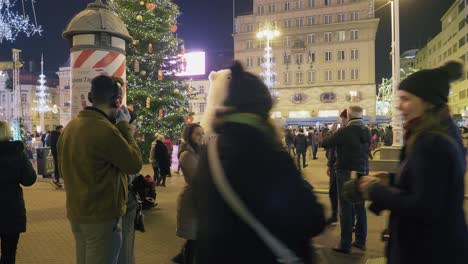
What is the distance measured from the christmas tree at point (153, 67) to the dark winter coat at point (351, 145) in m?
14.2

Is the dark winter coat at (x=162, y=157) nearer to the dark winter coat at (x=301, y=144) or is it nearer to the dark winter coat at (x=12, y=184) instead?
the dark winter coat at (x=12, y=184)

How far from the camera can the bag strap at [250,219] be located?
5.77 ft

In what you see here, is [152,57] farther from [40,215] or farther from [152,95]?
[40,215]

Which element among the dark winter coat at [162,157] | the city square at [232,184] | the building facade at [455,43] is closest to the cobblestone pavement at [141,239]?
the city square at [232,184]

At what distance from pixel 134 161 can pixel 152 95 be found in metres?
17.2

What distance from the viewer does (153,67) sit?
68.1 feet

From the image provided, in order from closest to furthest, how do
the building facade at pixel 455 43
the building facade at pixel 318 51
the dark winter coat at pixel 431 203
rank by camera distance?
the dark winter coat at pixel 431 203 → the building facade at pixel 318 51 → the building facade at pixel 455 43

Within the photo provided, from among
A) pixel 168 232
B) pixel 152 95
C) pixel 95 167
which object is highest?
pixel 152 95

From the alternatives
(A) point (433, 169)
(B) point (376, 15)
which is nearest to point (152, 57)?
(A) point (433, 169)

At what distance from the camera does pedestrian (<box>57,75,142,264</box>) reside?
321 centimetres

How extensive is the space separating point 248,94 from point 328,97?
68.8 metres

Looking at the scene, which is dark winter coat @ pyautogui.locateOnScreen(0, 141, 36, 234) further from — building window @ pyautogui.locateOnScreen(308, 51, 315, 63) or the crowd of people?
building window @ pyautogui.locateOnScreen(308, 51, 315, 63)

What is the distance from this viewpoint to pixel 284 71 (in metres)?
70.8

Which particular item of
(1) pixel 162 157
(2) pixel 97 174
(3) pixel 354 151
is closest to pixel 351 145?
(3) pixel 354 151
